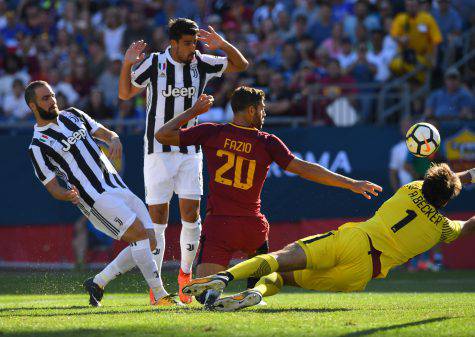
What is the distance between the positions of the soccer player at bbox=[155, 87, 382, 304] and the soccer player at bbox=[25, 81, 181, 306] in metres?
0.82

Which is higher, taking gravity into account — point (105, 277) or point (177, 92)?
point (177, 92)

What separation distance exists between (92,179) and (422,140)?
14.1 ft

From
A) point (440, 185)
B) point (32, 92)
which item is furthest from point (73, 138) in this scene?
point (440, 185)

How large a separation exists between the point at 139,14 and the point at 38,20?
102 inches

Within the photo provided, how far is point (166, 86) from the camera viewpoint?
1009 centimetres

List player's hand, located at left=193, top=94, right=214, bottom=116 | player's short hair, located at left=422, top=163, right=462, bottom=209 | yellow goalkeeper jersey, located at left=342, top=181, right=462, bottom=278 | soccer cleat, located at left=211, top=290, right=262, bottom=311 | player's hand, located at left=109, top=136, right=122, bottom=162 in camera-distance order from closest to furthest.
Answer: soccer cleat, located at left=211, top=290, right=262, bottom=311 < player's short hair, located at left=422, top=163, right=462, bottom=209 < yellow goalkeeper jersey, located at left=342, top=181, right=462, bottom=278 < player's hand, located at left=193, top=94, right=214, bottom=116 < player's hand, located at left=109, top=136, right=122, bottom=162

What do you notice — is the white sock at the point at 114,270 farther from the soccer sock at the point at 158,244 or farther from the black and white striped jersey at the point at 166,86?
the black and white striped jersey at the point at 166,86

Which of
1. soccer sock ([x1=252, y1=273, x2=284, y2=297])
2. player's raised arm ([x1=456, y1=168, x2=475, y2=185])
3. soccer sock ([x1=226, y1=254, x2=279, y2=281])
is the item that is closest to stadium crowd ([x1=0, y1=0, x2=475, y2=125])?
player's raised arm ([x1=456, y1=168, x2=475, y2=185])

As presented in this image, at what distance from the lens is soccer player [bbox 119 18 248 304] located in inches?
397

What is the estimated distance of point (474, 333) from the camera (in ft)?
22.8

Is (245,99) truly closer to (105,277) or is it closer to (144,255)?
(144,255)

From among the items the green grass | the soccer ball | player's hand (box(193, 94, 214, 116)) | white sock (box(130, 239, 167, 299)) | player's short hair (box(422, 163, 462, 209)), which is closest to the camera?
the green grass

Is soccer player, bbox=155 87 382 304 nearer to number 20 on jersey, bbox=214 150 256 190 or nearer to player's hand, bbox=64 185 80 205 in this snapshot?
number 20 on jersey, bbox=214 150 256 190

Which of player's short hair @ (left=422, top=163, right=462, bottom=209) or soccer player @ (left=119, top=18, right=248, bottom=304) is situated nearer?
player's short hair @ (left=422, top=163, right=462, bottom=209)
